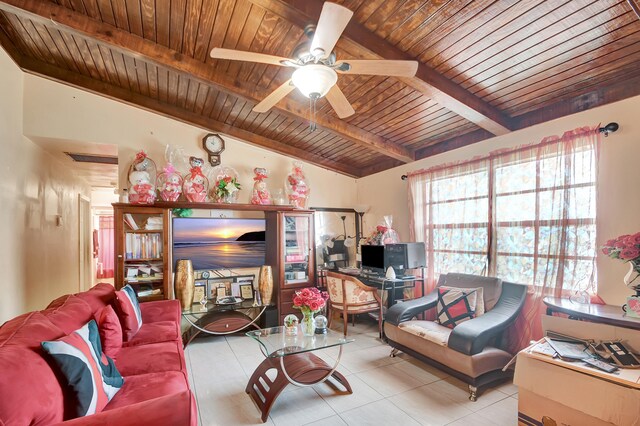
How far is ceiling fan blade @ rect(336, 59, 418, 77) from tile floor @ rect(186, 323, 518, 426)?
2369 millimetres

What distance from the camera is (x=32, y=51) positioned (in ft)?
9.79

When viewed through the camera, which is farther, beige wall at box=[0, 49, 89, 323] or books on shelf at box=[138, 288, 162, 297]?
books on shelf at box=[138, 288, 162, 297]

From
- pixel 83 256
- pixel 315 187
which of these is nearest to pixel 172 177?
pixel 315 187

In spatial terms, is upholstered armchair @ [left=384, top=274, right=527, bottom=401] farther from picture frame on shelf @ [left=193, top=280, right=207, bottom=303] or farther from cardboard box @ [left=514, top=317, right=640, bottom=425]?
picture frame on shelf @ [left=193, top=280, right=207, bottom=303]

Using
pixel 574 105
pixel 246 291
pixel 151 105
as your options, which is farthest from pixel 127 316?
pixel 574 105

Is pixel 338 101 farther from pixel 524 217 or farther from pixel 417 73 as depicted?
pixel 524 217

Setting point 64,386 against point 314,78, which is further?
point 314,78

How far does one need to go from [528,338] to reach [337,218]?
311cm

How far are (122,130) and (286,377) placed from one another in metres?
3.45

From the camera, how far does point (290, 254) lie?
434cm

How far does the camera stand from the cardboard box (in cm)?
163

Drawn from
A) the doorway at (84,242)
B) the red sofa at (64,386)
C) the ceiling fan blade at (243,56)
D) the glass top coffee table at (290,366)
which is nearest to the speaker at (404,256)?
the glass top coffee table at (290,366)

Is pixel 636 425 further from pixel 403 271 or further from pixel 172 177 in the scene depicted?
pixel 172 177

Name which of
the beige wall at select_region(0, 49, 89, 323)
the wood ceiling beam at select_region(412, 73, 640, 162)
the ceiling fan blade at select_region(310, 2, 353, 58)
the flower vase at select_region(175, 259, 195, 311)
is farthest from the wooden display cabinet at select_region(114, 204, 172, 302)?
the wood ceiling beam at select_region(412, 73, 640, 162)
